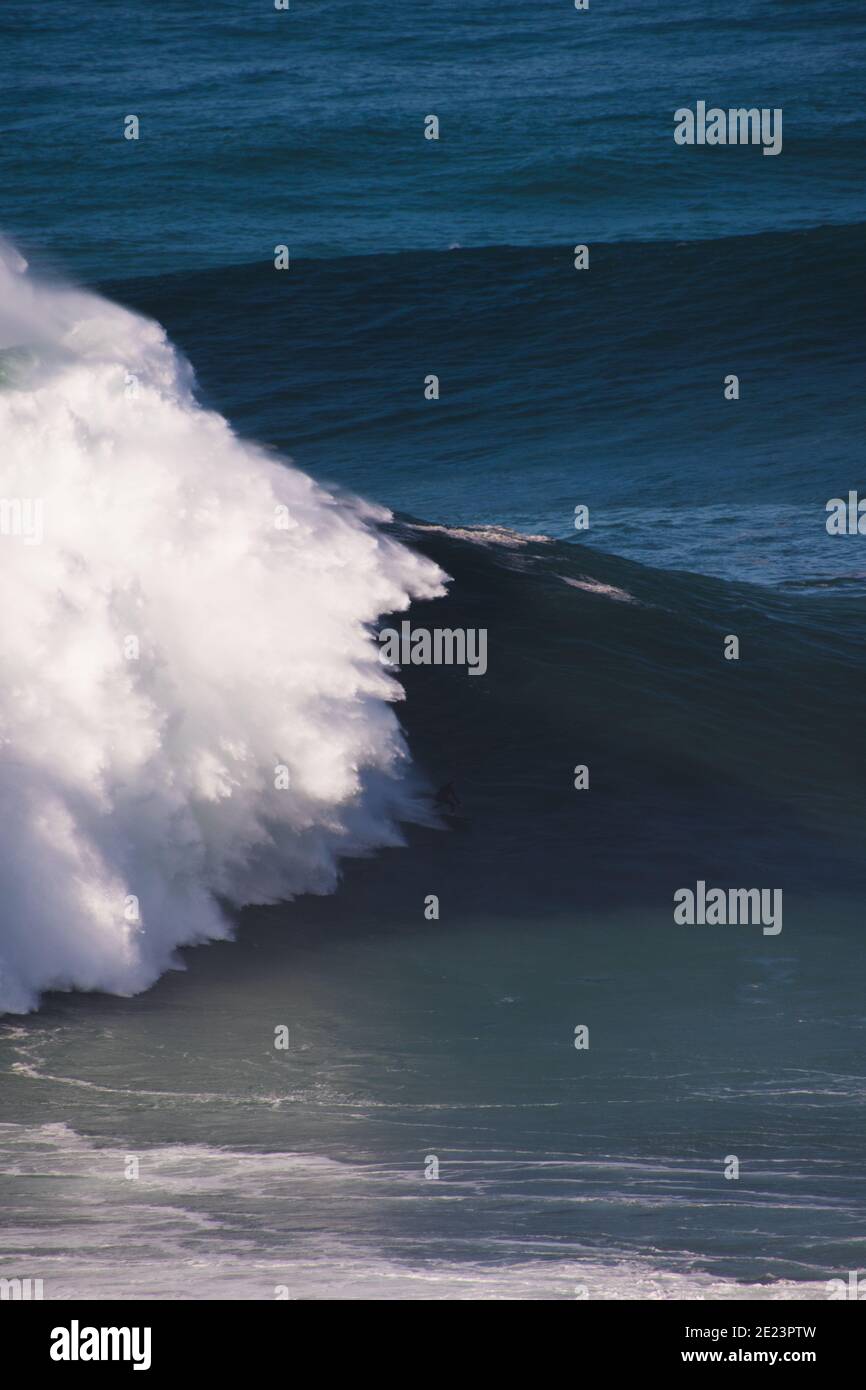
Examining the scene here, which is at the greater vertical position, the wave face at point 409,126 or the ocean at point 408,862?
the wave face at point 409,126

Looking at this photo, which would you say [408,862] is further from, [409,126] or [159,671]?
[409,126]

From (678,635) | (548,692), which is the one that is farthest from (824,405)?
(548,692)

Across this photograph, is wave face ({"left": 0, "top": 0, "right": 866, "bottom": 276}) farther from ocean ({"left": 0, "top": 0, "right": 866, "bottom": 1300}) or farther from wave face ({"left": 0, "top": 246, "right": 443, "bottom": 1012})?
wave face ({"left": 0, "top": 246, "right": 443, "bottom": 1012})

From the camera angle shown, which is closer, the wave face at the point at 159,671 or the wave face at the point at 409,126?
the wave face at the point at 159,671

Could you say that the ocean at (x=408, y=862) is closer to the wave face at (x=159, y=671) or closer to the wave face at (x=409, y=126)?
the wave face at (x=159, y=671)

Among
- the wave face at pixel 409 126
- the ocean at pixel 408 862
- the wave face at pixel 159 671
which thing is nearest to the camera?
the ocean at pixel 408 862

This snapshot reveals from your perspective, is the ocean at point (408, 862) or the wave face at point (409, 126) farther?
the wave face at point (409, 126)

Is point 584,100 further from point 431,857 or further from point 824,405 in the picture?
point 431,857

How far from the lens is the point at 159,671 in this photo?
34.5ft

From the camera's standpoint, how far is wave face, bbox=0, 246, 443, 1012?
9.04 meters

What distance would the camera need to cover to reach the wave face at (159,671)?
9.04m

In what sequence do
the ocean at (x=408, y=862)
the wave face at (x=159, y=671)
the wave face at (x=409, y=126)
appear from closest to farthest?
the ocean at (x=408, y=862) → the wave face at (x=159, y=671) → the wave face at (x=409, y=126)

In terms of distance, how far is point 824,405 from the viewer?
28203 millimetres

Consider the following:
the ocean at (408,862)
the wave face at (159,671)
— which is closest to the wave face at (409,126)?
the ocean at (408,862)
